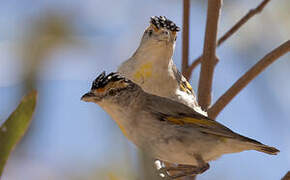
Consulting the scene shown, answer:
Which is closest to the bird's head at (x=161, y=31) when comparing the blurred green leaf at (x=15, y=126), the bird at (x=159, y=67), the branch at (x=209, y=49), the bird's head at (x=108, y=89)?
the bird at (x=159, y=67)

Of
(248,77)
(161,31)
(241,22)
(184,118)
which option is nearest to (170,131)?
(184,118)

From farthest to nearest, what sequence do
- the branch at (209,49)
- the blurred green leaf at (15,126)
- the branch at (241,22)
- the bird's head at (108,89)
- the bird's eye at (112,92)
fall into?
the branch at (241,22)
the branch at (209,49)
the bird's eye at (112,92)
the bird's head at (108,89)
the blurred green leaf at (15,126)

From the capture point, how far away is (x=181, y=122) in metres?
2.99

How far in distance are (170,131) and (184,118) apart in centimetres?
16

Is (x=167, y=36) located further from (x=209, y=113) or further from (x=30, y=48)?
(x=30, y=48)

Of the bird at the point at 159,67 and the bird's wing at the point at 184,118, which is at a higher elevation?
the bird at the point at 159,67

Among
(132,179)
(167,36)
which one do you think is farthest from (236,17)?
(132,179)

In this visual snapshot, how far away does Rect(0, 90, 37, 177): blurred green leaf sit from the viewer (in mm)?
1748

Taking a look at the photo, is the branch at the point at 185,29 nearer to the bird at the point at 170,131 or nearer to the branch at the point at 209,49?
the branch at the point at 209,49

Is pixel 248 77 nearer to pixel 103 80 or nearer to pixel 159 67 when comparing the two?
pixel 159 67

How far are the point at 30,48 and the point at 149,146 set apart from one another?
3.69ft

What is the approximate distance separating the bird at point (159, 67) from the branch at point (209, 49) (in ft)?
0.46

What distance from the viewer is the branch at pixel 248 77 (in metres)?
3.68

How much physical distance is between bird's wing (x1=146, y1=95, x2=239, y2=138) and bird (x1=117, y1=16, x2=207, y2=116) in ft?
2.58
